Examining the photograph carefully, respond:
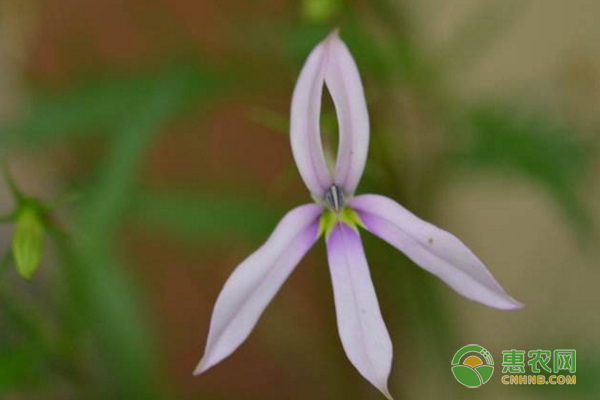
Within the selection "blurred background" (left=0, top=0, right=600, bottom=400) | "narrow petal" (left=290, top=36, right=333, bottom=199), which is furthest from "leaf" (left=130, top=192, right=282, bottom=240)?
"narrow petal" (left=290, top=36, right=333, bottom=199)

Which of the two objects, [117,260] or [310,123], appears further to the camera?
[117,260]

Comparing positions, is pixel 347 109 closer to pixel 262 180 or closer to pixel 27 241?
pixel 27 241

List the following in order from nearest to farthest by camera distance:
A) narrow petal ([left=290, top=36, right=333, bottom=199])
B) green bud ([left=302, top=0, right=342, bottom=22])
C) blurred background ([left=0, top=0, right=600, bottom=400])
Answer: narrow petal ([left=290, top=36, right=333, bottom=199]) → green bud ([left=302, top=0, right=342, bottom=22]) → blurred background ([left=0, top=0, right=600, bottom=400])

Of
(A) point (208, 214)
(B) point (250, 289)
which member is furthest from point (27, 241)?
(A) point (208, 214)

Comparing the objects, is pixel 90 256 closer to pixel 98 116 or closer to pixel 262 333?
pixel 98 116

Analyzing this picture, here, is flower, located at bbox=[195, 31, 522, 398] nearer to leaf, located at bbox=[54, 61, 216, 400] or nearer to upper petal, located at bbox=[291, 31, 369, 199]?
upper petal, located at bbox=[291, 31, 369, 199]

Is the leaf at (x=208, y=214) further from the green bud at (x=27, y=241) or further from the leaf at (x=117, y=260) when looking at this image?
the green bud at (x=27, y=241)
